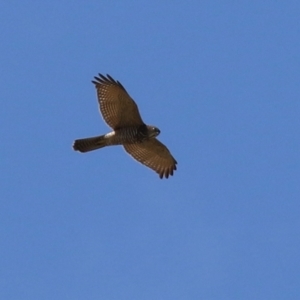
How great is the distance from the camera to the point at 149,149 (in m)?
36.4

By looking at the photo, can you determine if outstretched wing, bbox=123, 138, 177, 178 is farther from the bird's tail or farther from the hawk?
the bird's tail

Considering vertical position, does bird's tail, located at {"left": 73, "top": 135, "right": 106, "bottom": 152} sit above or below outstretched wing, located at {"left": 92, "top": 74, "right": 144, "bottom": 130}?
below

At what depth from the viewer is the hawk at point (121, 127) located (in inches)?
1366

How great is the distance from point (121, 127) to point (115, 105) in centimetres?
70

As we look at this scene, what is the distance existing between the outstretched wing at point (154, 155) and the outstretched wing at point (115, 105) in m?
1.00

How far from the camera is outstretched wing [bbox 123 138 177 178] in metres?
36.2

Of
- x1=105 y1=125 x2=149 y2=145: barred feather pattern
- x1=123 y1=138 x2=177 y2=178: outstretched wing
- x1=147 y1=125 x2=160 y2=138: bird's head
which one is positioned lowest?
x1=105 y1=125 x2=149 y2=145: barred feather pattern

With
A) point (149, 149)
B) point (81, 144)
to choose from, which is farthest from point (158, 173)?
point (81, 144)

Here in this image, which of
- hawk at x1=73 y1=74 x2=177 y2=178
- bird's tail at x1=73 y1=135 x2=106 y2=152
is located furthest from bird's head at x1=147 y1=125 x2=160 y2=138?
bird's tail at x1=73 y1=135 x2=106 y2=152

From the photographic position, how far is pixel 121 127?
116ft

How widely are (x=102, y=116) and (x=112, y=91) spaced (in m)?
0.91

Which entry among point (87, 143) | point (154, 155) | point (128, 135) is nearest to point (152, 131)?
point (128, 135)

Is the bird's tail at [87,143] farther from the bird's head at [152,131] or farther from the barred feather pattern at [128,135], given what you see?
the bird's head at [152,131]

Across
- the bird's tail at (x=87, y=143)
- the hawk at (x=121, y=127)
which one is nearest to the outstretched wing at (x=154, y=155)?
the hawk at (x=121, y=127)
